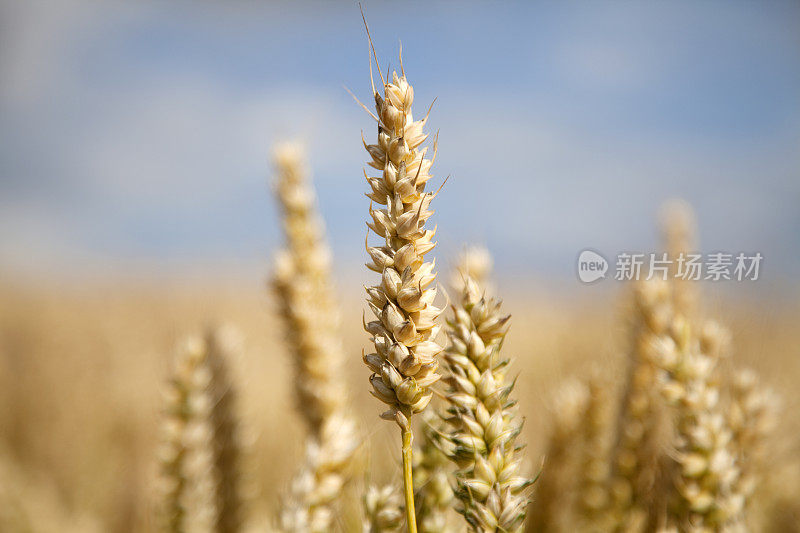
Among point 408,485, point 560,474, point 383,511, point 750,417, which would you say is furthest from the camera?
point 560,474

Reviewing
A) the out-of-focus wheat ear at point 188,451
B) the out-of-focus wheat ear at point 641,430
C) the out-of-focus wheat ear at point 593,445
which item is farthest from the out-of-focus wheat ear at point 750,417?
the out-of-focus wheat ear at point 188,451

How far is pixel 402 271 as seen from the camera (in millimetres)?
767

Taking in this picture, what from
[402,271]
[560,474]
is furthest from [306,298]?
[402,271]

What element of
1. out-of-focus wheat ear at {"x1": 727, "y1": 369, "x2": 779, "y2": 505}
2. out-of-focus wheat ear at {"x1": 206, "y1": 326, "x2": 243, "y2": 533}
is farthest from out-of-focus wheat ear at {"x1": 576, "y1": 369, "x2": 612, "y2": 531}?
out-of-focus wheat ear at {"x1": 206, "y1": 326, "x2": 243, "y2": 533}

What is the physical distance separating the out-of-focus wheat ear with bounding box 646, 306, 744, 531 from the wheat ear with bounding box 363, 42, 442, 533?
2.70 feet

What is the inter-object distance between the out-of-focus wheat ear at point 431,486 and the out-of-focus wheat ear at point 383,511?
4 cm

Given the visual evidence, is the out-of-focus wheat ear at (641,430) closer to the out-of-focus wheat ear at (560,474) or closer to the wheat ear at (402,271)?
the out-of-focus wheat ear at (560,474)

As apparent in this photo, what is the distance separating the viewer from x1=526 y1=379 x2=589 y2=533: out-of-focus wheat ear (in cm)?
180

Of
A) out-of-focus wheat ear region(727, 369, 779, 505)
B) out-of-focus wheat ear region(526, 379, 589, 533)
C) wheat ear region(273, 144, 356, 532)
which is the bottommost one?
out-of-focus wheat ear region(526, 379, 589, 533)

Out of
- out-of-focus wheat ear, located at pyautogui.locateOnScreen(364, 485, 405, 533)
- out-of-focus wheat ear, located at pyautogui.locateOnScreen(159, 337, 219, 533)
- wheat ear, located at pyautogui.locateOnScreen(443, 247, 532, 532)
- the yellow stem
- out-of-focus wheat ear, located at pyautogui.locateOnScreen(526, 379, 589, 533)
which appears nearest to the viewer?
the yellow stem

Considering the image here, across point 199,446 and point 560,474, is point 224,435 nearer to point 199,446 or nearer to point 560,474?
point 199,446
